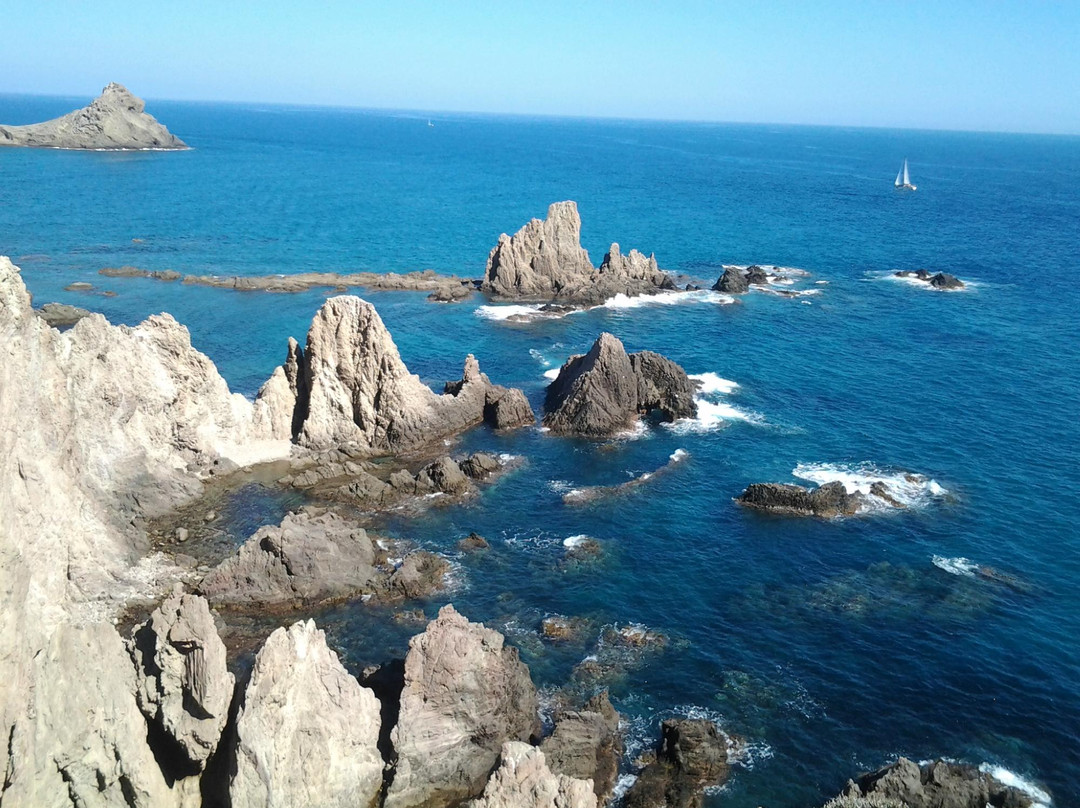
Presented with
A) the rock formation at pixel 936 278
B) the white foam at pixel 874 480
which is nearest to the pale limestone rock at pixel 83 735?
the white foam at pixel 874 480

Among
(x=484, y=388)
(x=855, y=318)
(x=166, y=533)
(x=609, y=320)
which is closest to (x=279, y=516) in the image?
(x=166, y=533)

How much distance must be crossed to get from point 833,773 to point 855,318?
7504 centimetres

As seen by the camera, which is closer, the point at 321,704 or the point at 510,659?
the point at 321,704

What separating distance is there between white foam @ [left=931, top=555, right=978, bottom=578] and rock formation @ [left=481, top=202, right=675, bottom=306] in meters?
61.4

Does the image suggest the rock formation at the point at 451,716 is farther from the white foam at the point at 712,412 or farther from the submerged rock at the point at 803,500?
the white foam at the point at 712,412

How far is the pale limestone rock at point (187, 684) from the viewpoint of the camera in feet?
90.6

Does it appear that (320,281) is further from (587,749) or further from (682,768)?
(682,768)

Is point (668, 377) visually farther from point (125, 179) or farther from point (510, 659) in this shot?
point (125, 179)

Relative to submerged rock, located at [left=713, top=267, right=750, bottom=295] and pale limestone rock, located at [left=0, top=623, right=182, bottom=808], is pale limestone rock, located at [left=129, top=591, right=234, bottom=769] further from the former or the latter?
submerged rock, located at [left=713, top=267, right=750, bottom=295]

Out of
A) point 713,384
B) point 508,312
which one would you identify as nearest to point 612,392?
point 713,384

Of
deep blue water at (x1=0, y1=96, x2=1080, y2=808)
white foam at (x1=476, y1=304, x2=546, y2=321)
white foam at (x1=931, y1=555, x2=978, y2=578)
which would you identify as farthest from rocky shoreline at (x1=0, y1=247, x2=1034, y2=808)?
white foam at (x1=476, y1=304, x2=546, y2=321)

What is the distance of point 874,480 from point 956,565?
10.6 meters

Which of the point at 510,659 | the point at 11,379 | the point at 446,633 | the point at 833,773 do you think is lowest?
the point at 833,773

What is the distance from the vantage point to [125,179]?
18962 cm
